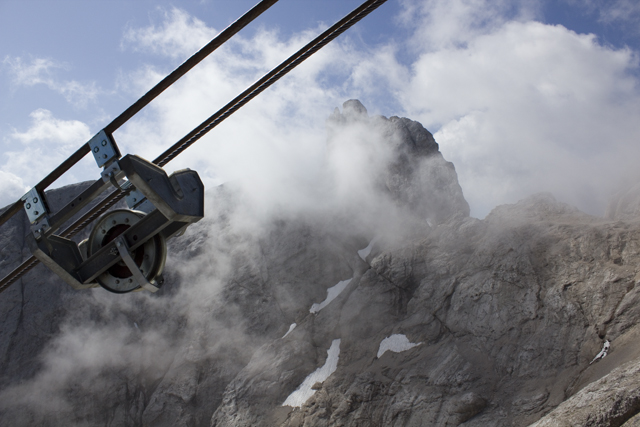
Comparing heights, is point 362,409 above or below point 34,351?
below

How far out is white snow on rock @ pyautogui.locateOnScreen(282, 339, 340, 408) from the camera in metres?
28.2

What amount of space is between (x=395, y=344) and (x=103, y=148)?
91.8ft

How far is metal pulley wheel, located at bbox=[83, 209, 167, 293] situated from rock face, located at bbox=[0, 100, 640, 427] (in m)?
16.7

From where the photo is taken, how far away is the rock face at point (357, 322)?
23.2 metres

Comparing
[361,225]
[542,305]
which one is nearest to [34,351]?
[361,225]

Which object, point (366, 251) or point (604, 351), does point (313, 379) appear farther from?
point (604, 351)

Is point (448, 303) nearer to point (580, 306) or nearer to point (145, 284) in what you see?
point (580, 306)

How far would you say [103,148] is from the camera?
366 cm

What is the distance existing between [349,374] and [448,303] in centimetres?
812

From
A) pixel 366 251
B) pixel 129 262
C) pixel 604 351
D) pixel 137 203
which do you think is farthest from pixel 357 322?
pixel 129 262

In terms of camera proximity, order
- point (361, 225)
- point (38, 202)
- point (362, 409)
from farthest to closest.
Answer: point (361, 225) → point (362, 409) → point (38, 202)

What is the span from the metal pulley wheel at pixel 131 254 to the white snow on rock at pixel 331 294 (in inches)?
1245

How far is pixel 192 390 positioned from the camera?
31.2 metres

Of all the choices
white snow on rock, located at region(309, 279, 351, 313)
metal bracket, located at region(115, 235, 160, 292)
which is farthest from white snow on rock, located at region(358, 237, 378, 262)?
metal bracket, located at region(115, 235, 160, 292)
